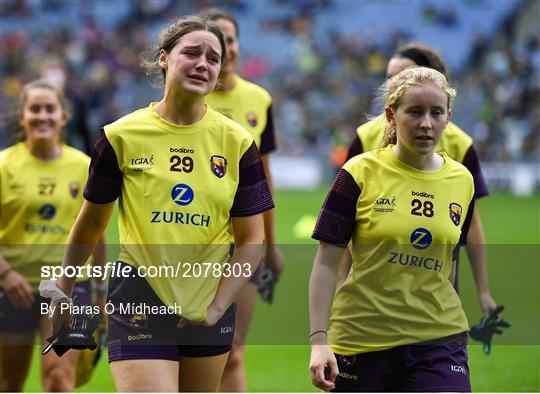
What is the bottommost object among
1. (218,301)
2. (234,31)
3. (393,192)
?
(218,301)

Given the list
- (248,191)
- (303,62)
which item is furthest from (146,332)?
(303,62)

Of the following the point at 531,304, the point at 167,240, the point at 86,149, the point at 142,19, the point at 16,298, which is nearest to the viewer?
the point at 167,240

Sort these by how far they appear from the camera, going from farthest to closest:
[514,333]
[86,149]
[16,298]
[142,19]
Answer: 1. [142,19]
2. [86,149]
3. [514,333]
4. [16,298]

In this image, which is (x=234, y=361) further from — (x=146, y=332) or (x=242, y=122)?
(x=146, y=332)

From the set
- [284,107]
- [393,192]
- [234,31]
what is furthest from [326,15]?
[393,192]

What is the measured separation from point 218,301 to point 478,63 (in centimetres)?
2747

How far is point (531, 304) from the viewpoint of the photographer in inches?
361

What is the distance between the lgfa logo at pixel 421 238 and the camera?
14.5 feet

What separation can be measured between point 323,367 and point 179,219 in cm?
83

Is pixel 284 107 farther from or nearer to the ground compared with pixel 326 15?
nearer to the ground

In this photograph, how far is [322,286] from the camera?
4348 mm

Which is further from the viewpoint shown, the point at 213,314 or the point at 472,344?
the point at 472,344

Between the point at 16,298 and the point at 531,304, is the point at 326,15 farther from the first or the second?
the point at 16,298

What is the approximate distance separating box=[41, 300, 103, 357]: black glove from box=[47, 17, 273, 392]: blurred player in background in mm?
45
